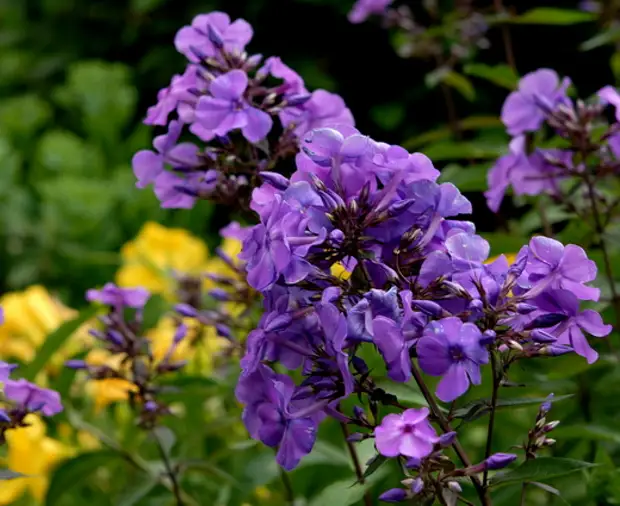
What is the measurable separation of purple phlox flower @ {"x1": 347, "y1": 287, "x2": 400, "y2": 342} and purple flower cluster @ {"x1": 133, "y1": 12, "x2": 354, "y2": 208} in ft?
0.98

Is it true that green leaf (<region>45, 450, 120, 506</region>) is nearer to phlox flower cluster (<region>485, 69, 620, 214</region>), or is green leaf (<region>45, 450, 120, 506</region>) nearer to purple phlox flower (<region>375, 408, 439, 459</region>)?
phlox flower cluster (<region>485, 69, 620, 214</region>)

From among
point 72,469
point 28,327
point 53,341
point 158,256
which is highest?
point 53,341

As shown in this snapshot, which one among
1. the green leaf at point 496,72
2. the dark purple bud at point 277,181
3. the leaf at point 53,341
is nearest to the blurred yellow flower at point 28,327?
the leaf at point 53,341

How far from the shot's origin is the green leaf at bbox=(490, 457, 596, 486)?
768 millimetres

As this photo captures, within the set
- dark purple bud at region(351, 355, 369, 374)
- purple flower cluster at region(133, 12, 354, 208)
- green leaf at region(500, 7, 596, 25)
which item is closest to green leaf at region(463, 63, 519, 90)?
green leaf at region(500, 7, 596, 25)

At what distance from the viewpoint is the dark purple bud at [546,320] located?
0.76m

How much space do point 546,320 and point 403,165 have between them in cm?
17

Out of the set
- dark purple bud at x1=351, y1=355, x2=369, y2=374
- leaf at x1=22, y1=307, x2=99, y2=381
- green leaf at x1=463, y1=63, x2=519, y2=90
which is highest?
dark purple bud at x1=351, y1=355, x2=369, y2=374

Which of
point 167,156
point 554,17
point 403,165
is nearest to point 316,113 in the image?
point 167,156

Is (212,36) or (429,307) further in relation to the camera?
(212,36)

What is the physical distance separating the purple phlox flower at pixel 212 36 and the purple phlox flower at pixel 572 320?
1.54ft

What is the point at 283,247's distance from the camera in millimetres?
731

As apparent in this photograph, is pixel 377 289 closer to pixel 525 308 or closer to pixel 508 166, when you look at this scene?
pixel 525 308

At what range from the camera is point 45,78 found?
5.03 m
